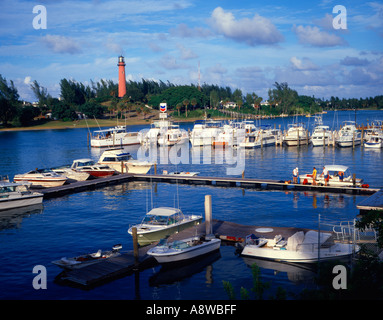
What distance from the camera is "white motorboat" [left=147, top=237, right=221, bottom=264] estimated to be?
73.2ft

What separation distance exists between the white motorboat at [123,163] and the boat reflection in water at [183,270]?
29.4 metres

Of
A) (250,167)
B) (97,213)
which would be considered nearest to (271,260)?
(97,213)

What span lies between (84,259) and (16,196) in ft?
56.4

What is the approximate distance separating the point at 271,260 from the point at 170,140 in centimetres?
7014

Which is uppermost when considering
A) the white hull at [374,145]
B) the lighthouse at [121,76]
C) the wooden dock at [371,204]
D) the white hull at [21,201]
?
the lighthouse at [121,76]

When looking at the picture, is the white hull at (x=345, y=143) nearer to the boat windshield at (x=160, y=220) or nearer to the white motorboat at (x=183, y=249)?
the boat windshield at (x=160, y=220)

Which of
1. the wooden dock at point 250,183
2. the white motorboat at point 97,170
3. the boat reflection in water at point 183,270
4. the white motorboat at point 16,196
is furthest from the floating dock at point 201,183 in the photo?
the boat reflection in water at point 183,270

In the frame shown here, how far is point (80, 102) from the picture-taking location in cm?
18838

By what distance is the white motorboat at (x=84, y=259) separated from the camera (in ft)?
71.1

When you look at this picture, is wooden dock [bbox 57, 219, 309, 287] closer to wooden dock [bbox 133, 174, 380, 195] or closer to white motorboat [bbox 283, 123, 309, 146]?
wooden dock [bbox 133, 174, 380, 195]

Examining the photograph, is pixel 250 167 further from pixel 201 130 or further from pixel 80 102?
pixel 80 102

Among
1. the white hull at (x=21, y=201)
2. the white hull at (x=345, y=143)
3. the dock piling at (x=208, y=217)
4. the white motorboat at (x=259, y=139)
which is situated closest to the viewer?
the dock piling at (x=208, y=217)

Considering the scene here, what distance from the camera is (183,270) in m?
22.5
